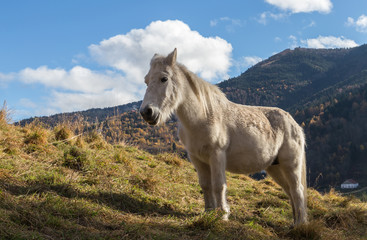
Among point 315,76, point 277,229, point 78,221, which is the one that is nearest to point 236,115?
point 277,229

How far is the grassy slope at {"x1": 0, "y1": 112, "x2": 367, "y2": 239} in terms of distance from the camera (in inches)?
114

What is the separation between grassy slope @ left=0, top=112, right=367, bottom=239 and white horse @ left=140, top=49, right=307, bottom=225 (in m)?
0.67

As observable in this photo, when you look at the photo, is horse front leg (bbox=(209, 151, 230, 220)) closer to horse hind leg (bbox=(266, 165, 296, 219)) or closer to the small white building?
horse hind leg (bbox=(266, 165, 296, 219))

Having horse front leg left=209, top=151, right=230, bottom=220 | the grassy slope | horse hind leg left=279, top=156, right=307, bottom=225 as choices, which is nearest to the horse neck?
horse front leg left=209, top=151, right=230, bottom=220

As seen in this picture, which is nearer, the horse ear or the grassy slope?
the grassy slope

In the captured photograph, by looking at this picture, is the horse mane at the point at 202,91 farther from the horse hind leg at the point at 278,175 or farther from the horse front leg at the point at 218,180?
the horse hind leg at the point at 278,175

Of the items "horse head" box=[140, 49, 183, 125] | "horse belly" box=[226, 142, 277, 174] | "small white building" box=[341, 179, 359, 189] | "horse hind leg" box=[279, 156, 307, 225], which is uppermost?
"horse head" box=[140, 49, 183, 125]

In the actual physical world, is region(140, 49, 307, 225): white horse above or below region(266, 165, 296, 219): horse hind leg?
above

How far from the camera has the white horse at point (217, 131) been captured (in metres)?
3.95

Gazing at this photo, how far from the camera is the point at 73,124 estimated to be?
8.02 meters

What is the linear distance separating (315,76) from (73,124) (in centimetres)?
20878

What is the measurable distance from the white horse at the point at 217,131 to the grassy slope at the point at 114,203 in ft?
2.20

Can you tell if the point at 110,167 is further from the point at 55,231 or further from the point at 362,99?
the point at 362,99

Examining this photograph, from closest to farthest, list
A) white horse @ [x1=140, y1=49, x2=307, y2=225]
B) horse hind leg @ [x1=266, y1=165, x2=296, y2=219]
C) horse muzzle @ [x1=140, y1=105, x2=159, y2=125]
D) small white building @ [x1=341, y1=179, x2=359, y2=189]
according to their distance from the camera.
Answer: horse muzzle @ [x1=140, y1=105, x2=159, y2=125] < white horse @ [x1=140, y1=49, x2=307, y2=225] < horse hind leg @ [x1=266, y1=165, x2=296, y2=219] < small white building @ [x1=341, y1=179, x2=359, y2=189]
